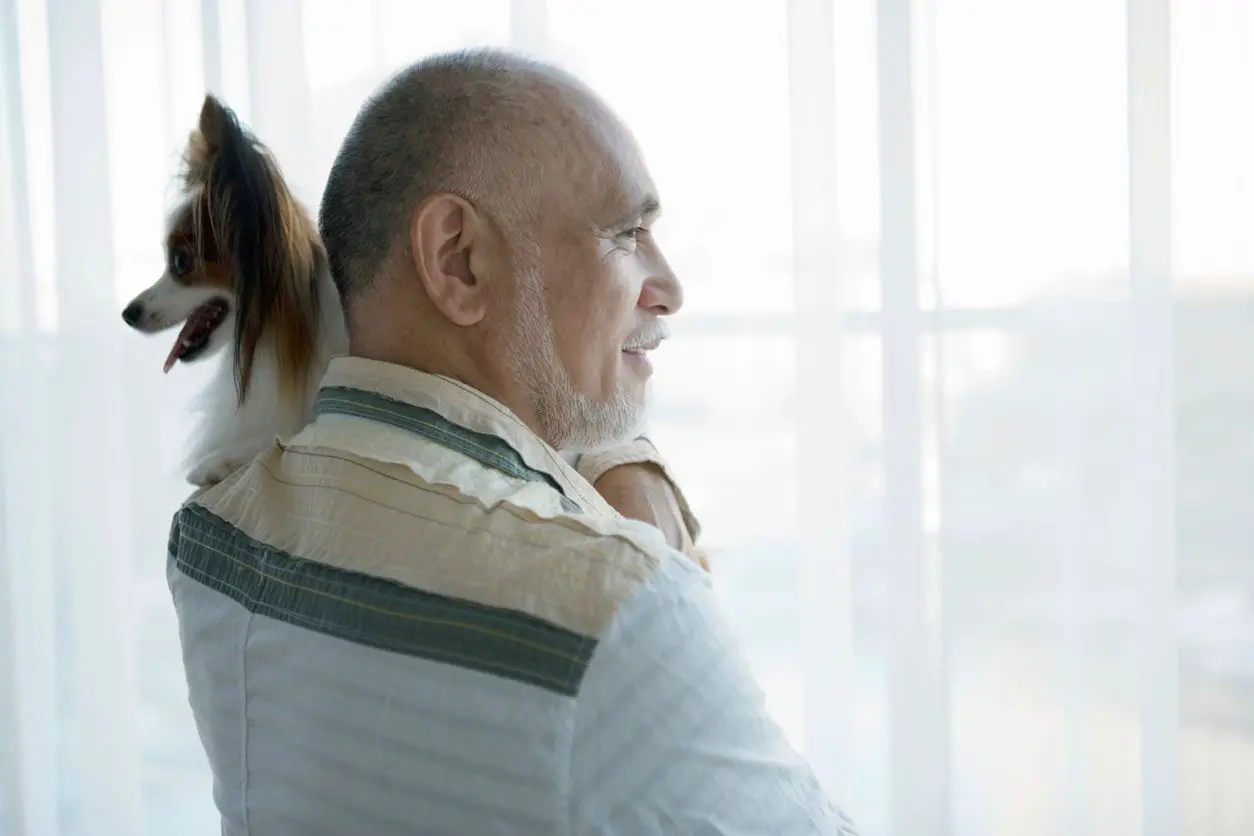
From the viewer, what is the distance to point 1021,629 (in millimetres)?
1683

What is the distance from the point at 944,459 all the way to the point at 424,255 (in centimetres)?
108

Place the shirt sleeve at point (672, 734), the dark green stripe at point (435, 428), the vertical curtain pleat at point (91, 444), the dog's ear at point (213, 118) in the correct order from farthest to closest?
the vertical curtain pleat at point (91, 444) → the dog's ear at point (213, 118) → the dark green stripe at point (435, 428) → the shirt sleeve at point (672, 734)

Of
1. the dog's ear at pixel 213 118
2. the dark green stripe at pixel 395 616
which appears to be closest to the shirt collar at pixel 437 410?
the dark green stripe at pixel 395 616

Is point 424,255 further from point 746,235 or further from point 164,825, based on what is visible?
point 164,825

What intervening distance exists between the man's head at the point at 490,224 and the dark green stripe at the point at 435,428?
0.19ft

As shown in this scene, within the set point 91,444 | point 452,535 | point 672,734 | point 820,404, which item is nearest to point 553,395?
point 452,535

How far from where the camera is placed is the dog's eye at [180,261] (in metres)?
1.16

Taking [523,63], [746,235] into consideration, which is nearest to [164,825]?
[746,235]

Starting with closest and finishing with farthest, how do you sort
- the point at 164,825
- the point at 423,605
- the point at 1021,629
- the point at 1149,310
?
the point at 423,605
the point at 1149,310
the point at 1021,629
the point at 164,825

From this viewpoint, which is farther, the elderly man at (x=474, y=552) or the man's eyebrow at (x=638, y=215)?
the man's eyebrow at (x=638, y=215)

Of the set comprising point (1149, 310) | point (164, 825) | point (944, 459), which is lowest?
point (164, 825)

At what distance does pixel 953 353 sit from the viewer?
1.66m

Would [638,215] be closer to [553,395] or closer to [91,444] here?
[553,395]

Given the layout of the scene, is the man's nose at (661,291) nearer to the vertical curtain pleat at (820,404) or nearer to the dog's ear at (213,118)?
the dog's ear at (213,118)
